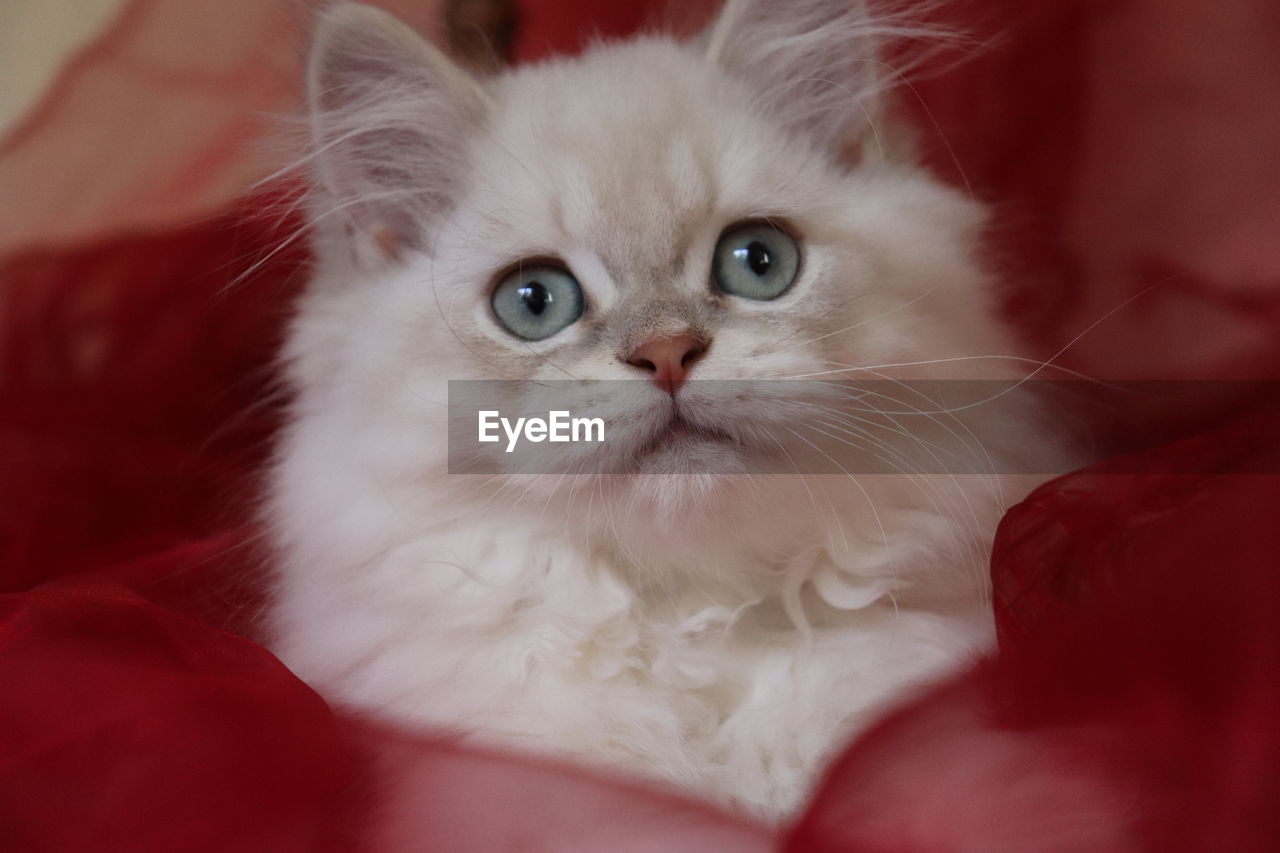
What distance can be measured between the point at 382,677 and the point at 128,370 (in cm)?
68

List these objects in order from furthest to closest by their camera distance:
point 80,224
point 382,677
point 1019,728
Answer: point 80,224 < point 382,677 < point 1019,728

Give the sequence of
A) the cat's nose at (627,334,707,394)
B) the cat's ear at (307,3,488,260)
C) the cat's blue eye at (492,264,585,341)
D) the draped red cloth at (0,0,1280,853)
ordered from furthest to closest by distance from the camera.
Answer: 1. the cat's ear at (307,3,488,260)
2. the cat's blue eye at (492,264,585,341)
3. the cat's nose at (627,334,707,394)
4. the draped red cloth at (0,0,1280,853)

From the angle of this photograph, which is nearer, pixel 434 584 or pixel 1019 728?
pixel 1019 728

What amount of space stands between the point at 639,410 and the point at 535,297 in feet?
0.64

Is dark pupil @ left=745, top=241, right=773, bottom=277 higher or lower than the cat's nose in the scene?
higher

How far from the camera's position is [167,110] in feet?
4.16

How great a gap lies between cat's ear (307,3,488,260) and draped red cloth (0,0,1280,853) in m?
0.08

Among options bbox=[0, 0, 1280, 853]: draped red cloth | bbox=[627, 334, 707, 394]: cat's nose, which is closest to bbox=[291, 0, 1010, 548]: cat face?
bbox=[627, 334, 707, 394]: cat's nose

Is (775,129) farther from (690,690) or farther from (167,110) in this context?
(167,110)

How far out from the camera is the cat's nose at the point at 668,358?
887mm

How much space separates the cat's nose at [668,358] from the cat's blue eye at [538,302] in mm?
118

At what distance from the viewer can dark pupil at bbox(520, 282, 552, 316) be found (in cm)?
100

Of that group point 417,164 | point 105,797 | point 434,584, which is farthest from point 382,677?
point 417,164

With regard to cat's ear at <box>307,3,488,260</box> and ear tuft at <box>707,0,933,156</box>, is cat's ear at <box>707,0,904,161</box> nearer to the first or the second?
ear tuft at <box>707,0,933,156</box>
